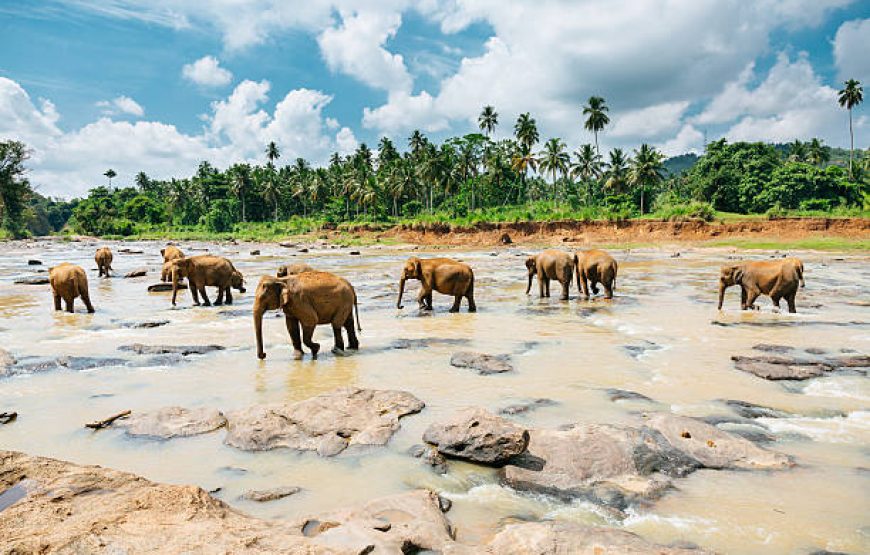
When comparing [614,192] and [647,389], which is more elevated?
[614,192]

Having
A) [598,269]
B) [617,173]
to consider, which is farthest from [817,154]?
[598,269]

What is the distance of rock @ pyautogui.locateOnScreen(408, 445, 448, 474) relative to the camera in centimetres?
528

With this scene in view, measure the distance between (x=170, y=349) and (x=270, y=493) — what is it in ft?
22.4

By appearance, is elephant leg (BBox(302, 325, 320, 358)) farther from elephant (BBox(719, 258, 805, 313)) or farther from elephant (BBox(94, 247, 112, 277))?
elephant (BBox(94, 247, 112, 277))

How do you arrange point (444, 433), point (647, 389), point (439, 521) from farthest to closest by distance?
point (647, 389)
point (444, 433)
point (439, 521)

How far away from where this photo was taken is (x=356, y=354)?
10219 millimetres

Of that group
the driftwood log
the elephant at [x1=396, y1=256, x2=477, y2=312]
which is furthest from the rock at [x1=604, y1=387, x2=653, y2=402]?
the elephant at [x1=396, y1=256, x2=477, y2=312]

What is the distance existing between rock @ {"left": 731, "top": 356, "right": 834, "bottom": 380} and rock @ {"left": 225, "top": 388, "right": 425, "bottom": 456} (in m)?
5.30

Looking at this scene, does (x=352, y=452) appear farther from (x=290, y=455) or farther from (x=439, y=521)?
(x=439, y=521)

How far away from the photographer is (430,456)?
18.0ft

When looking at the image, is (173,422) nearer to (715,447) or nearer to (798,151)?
(715,447)

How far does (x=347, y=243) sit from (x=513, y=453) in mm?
64057

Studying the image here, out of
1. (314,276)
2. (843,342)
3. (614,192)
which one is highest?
(614,192)

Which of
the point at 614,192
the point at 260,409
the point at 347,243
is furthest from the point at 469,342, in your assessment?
the point at 614,192
